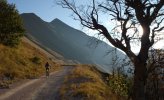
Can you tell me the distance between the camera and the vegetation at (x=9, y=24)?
193ft

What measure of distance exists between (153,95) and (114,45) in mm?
46756

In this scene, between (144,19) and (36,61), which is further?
(36,61)

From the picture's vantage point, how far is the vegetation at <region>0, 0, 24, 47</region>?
193 ft

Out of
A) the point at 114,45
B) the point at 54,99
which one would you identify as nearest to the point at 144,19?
the point at 114,45

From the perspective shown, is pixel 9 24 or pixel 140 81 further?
pixel 9 24

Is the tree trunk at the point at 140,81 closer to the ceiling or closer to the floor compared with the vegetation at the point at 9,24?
closer to the floor

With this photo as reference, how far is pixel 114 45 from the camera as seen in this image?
1600cm

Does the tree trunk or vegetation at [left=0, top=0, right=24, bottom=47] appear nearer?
the tree trunk

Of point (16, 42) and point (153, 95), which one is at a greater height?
point (16, 42)

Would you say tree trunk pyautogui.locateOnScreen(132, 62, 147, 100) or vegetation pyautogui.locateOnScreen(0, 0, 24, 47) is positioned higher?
vegetation pyautogui.locateOnScreen(0, 0, 24, 47)

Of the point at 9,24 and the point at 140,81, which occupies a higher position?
the point at 9,24

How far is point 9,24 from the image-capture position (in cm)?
5956

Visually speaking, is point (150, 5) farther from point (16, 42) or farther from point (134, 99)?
point (16, 42)

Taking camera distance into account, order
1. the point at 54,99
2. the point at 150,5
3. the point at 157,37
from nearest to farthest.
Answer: the point at 150,5 < the point at 157,37 < the point at 54,99
